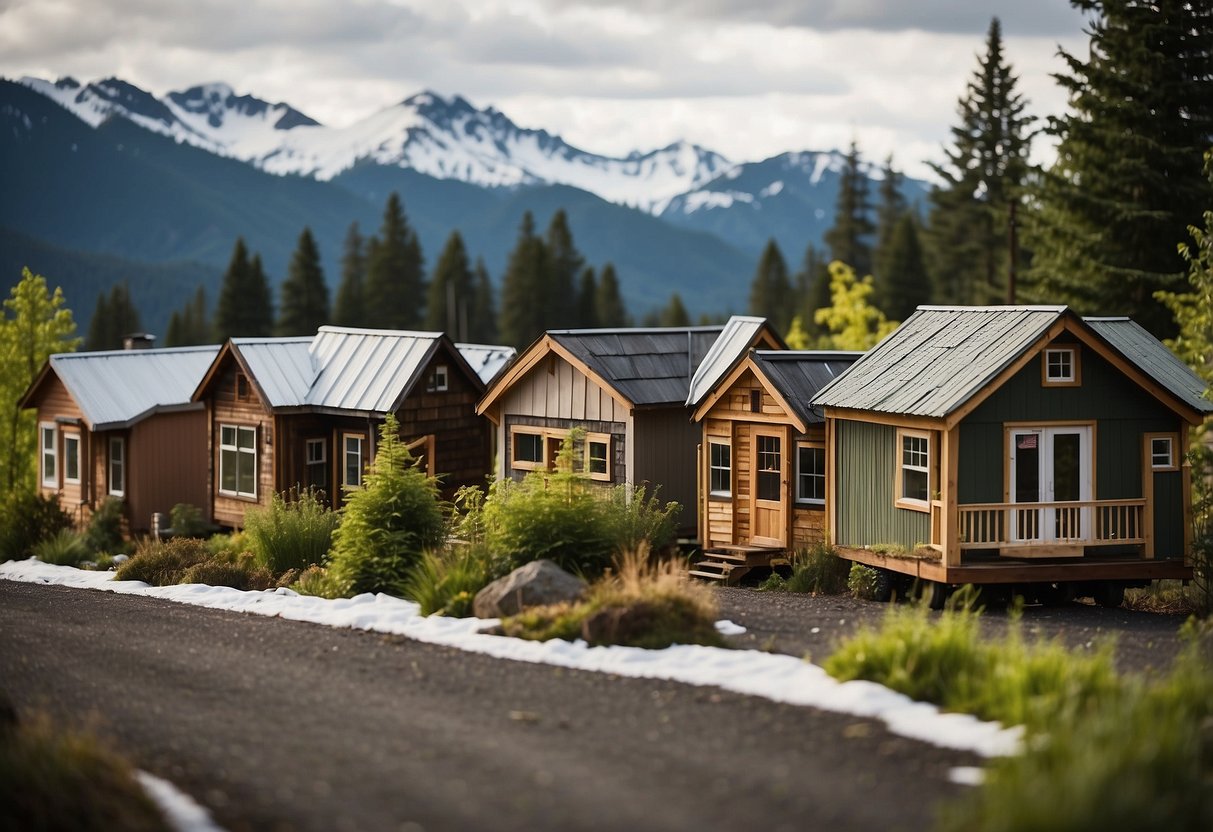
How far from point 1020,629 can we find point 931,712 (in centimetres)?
597

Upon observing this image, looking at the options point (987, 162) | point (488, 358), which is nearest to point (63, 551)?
point (488, 358)

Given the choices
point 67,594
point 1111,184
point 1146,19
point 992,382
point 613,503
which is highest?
point 1146,19

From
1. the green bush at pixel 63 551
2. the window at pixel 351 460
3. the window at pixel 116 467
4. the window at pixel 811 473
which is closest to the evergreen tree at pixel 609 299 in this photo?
the window at pixel 116 467

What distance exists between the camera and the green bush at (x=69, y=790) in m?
9.53

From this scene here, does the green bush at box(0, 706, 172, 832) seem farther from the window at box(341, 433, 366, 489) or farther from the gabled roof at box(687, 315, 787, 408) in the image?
the window at box(341, 433, 366, 489)

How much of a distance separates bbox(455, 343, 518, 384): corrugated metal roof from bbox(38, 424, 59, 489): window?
1118cm

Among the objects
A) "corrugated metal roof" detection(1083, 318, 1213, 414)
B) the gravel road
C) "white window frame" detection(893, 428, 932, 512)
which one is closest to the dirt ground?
the gravel road

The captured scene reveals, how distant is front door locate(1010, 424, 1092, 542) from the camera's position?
20.4 metres

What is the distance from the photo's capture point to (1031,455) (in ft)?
68.1

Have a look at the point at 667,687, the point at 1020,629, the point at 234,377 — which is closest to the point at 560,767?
the point at 667,687

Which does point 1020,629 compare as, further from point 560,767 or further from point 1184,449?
point 560,767

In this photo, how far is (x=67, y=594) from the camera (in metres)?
22.8

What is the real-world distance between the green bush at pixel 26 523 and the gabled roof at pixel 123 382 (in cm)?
227

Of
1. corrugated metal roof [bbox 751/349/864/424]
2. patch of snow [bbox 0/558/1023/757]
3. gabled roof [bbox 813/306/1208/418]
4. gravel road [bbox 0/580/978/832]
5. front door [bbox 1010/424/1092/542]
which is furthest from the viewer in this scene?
corrugated metal roof [bbox 751/349/864/424]
